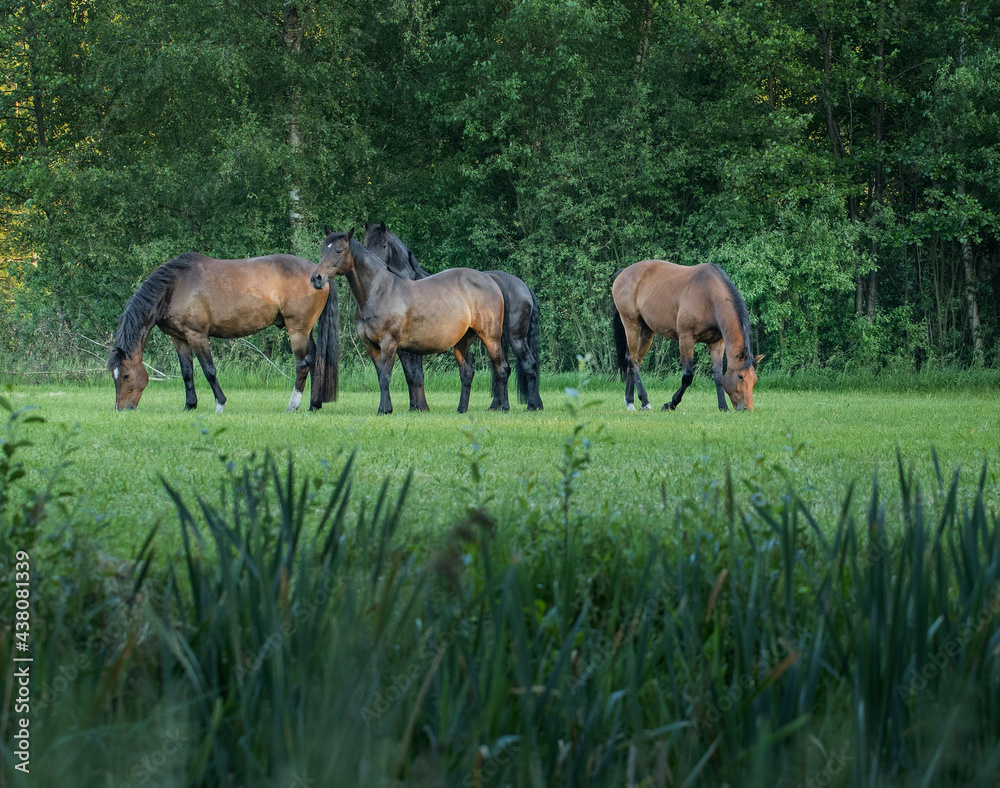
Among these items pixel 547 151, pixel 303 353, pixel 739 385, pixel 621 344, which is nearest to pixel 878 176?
pixel 547 151

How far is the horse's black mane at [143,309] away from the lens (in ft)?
31.9

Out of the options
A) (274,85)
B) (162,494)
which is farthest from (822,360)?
(162,494)

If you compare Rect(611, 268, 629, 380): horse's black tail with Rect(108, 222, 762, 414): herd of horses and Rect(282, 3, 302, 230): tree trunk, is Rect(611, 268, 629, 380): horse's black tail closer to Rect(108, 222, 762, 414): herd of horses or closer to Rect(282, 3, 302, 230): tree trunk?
Rect(108, 222, 762, 414): herd of horses

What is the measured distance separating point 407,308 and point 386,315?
0.25 m

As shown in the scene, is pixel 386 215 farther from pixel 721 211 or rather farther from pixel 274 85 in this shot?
pixel 721 211

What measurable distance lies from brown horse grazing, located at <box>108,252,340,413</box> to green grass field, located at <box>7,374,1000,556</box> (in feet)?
2.06

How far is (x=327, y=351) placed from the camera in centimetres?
1120

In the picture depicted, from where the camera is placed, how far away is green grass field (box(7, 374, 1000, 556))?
10.7ft

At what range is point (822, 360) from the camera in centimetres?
1950

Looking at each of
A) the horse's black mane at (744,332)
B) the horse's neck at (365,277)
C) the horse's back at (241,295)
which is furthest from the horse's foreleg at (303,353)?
the horse's black mane at (744,332)

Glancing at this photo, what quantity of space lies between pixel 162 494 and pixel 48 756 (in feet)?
10.0

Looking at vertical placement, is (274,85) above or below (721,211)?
above

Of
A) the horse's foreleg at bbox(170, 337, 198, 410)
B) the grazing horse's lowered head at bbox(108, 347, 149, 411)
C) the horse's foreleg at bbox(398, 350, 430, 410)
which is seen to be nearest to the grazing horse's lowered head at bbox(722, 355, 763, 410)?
the horse's foreleg at bbox(398, 350, 430, 410)

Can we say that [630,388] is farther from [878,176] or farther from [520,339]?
[878,176]
